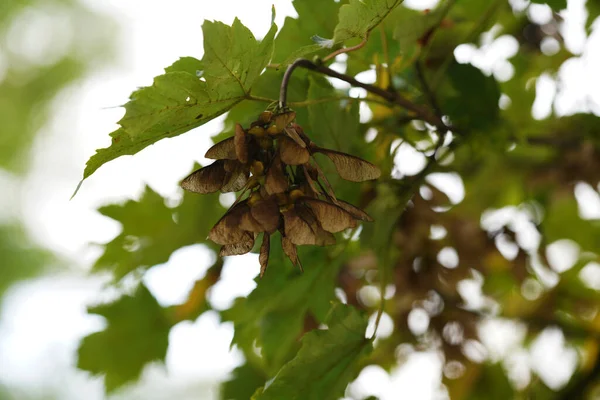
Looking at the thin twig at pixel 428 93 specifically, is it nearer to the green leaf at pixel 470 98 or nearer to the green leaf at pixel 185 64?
the green leaf at pixel 470 98

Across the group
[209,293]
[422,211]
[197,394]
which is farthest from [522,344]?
[197,394]

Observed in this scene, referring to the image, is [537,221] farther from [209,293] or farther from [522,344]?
[209,293]

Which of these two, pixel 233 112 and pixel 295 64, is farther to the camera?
pixel 233 112

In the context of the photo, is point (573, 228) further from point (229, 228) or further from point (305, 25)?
point (229, 228)

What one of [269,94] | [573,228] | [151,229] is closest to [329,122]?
[269,94]

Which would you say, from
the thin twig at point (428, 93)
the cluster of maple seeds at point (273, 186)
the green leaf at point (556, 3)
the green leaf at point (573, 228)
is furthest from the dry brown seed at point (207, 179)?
the green leaf at point (573, 228)

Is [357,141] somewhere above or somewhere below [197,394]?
above

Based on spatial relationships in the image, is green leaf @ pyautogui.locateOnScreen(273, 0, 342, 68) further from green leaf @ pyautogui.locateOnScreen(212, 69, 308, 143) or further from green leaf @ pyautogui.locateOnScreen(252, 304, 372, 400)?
green leaf @ pyautogui.locateOnScreen(252, 304, 372, 400)
